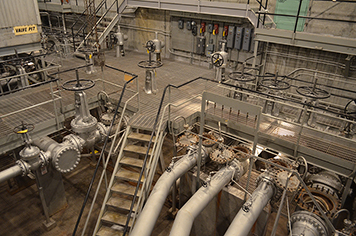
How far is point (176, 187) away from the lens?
859 centimetres

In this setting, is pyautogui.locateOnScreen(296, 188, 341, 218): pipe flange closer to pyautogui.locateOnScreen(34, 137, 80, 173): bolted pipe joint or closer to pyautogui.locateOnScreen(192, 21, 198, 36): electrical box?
pyautogui.locateOnScreen(34, 137, 80, 173): bolted pipe joint

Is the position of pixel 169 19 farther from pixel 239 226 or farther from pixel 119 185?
pixel 239 226

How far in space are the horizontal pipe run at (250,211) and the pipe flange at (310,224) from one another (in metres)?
0.77

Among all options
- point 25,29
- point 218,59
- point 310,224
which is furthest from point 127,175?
point 25,29

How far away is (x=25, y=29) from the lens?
8742 millimetres

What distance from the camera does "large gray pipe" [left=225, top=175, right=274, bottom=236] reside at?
5.52 m

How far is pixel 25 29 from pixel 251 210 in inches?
340

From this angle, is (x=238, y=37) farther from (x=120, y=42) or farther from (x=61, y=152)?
(x=61, y=152)

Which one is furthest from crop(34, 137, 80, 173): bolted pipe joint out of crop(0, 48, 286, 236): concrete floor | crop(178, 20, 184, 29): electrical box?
crop(178, 20, 184, 29): electrical box

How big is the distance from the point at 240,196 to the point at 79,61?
34.7ft

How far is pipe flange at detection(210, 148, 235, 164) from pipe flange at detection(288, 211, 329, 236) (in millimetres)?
2049

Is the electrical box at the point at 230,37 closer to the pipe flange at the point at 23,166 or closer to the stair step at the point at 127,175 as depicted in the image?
the stair step at the point at 127,175

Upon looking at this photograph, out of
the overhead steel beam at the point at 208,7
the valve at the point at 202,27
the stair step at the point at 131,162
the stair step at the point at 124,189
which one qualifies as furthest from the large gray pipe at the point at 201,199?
the valve at the point at 202,27

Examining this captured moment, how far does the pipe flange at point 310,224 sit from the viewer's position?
591cm
